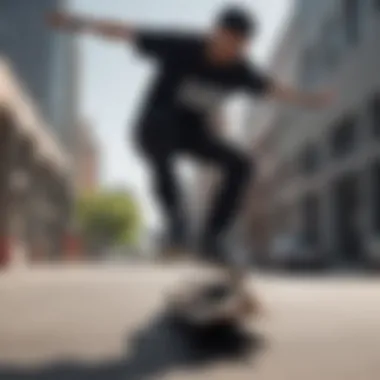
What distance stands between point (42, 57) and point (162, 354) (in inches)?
140

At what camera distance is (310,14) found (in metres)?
24.3

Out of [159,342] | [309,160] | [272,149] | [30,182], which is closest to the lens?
[159,342]

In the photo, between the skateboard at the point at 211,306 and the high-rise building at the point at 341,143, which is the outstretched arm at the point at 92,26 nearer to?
the skateboard at the point at 211,306

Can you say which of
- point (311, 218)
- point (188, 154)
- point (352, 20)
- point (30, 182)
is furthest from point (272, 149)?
point (352, 20)

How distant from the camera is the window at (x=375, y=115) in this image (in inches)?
772

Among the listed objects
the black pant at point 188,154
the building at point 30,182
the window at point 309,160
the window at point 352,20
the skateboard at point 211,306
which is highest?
the window at point 352,20

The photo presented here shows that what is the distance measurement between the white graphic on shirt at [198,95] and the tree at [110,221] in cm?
364

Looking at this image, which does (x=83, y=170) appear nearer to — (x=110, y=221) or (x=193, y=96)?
(x=110, y=221)

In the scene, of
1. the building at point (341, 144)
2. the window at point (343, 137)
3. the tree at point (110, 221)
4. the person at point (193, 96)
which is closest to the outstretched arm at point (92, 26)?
the person at point (193, 96)

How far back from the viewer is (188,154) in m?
2.83

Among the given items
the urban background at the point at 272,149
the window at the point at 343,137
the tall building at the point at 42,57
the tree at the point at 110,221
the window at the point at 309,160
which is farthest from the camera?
the window at the point at 343,137

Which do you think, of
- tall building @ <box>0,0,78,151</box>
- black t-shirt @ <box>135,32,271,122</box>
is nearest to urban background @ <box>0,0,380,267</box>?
tall building @ <box>0,0,78,151</box>

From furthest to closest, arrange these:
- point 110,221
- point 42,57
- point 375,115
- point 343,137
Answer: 1. point 343,137
2. point 375,115
3. point 110,221
4. point 42,57

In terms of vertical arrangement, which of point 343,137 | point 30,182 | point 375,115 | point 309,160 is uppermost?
point 343,137
